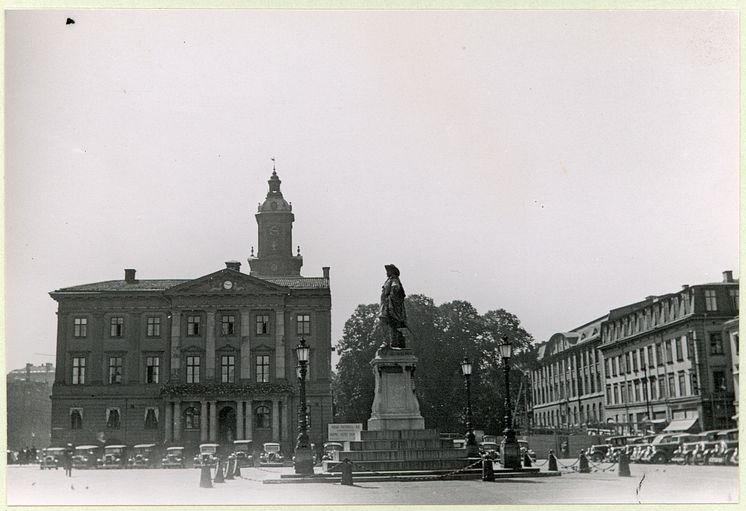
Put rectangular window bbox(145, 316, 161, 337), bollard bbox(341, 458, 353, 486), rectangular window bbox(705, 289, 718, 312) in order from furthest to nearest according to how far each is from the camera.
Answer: rectangular window bbox(145, 316, 161, 337) → rectangular window bbox(705, 289, 718, 312) → bollard bbox(341, 458, 353, 486)

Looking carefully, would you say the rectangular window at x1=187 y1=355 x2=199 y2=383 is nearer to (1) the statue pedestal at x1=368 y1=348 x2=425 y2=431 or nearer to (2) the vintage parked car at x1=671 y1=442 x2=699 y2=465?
(2) the vintage parked car at x1=671 y1=442 x2=699 y2=465

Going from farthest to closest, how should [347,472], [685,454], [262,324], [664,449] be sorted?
[262,324]
[664,449]
[685,454]
[347,472]

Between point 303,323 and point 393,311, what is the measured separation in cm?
3643

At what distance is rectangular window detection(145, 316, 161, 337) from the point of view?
204 ft

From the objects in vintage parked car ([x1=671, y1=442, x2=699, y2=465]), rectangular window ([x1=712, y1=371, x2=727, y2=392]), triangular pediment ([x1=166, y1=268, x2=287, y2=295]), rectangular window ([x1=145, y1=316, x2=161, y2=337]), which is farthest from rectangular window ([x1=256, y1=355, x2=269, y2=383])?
vintage parked car ([x1=671, y1=442, x2=699, y2=465])

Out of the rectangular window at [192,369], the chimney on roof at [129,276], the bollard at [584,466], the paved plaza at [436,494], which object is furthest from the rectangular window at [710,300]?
the chimney on roof at [129,276]

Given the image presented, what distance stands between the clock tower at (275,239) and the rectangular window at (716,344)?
56572 millimetres

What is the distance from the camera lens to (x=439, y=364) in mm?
61969

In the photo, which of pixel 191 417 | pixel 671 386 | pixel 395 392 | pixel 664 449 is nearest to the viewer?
pixel 395 392

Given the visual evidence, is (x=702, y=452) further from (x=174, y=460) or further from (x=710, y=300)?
(x=174, y=460)

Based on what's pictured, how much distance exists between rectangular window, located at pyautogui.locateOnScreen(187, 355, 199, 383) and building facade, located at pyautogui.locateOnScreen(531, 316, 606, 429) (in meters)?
29.9

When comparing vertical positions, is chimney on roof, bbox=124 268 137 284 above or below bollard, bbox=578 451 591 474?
above

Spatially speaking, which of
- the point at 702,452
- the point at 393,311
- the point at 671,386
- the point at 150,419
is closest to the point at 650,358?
the point at 671,386

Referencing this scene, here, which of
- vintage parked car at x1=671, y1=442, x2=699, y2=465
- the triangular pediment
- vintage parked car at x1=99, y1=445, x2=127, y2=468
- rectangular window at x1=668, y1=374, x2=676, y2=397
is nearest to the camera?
vintage parked car at x1=671, y1=442, x2=699, y2=465
